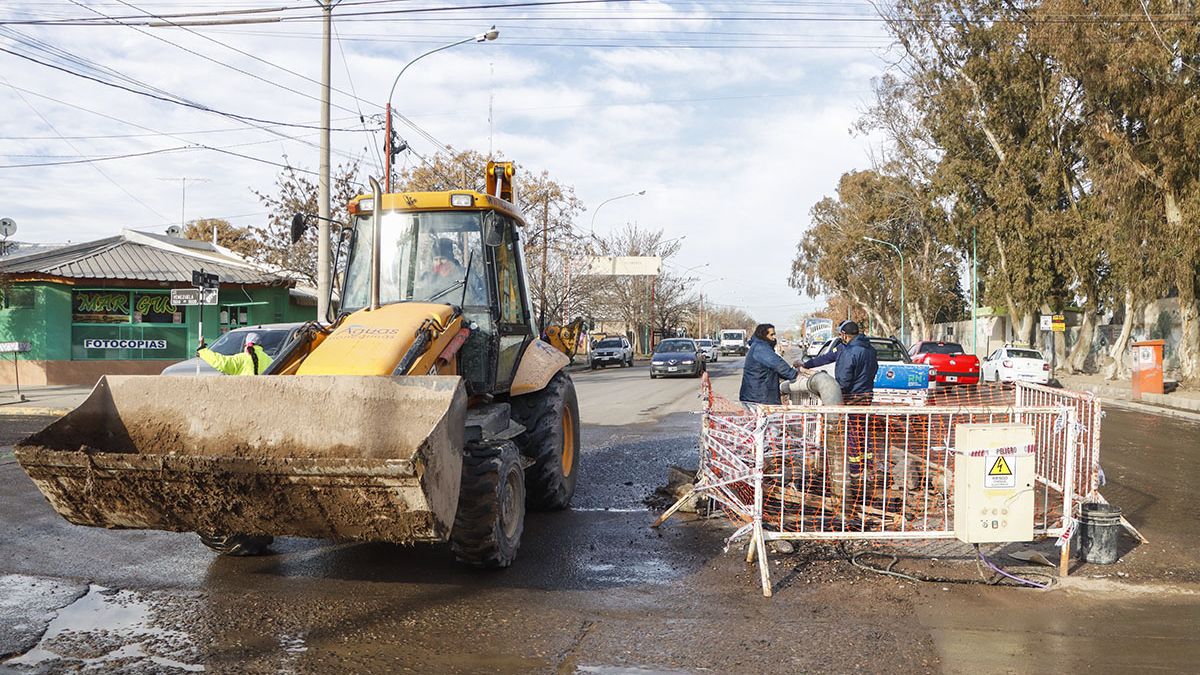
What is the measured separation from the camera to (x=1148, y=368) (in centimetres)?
2530

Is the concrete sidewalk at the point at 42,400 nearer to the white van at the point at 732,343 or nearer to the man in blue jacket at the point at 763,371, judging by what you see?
the man in blue jacket at the point at 763,371

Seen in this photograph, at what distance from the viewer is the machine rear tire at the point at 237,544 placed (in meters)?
6.79

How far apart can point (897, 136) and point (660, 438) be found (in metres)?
35.5

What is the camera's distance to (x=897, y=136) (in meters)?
45.4

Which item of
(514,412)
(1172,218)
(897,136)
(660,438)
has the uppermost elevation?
(897,136)

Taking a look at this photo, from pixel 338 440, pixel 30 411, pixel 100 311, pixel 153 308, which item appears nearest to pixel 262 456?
pixel 338 440

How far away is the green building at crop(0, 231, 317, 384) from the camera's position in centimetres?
2469

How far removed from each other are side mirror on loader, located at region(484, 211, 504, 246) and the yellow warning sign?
13.4ft

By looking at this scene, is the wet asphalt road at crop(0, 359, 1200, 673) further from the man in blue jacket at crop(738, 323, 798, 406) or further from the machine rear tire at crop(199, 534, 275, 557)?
the man in blue jacket at crop(738, 323, 798, 406)

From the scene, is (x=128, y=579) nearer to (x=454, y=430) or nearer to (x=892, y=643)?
(x=454, y=430)

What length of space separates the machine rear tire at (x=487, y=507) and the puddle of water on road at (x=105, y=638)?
1.76 meters

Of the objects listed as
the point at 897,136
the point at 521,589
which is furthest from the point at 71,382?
the point at 897,136

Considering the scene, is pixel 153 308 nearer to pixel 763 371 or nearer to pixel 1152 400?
pixel 763 371

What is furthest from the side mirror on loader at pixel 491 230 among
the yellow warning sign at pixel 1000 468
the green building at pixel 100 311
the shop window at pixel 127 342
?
the shop window at pixel 127 342
